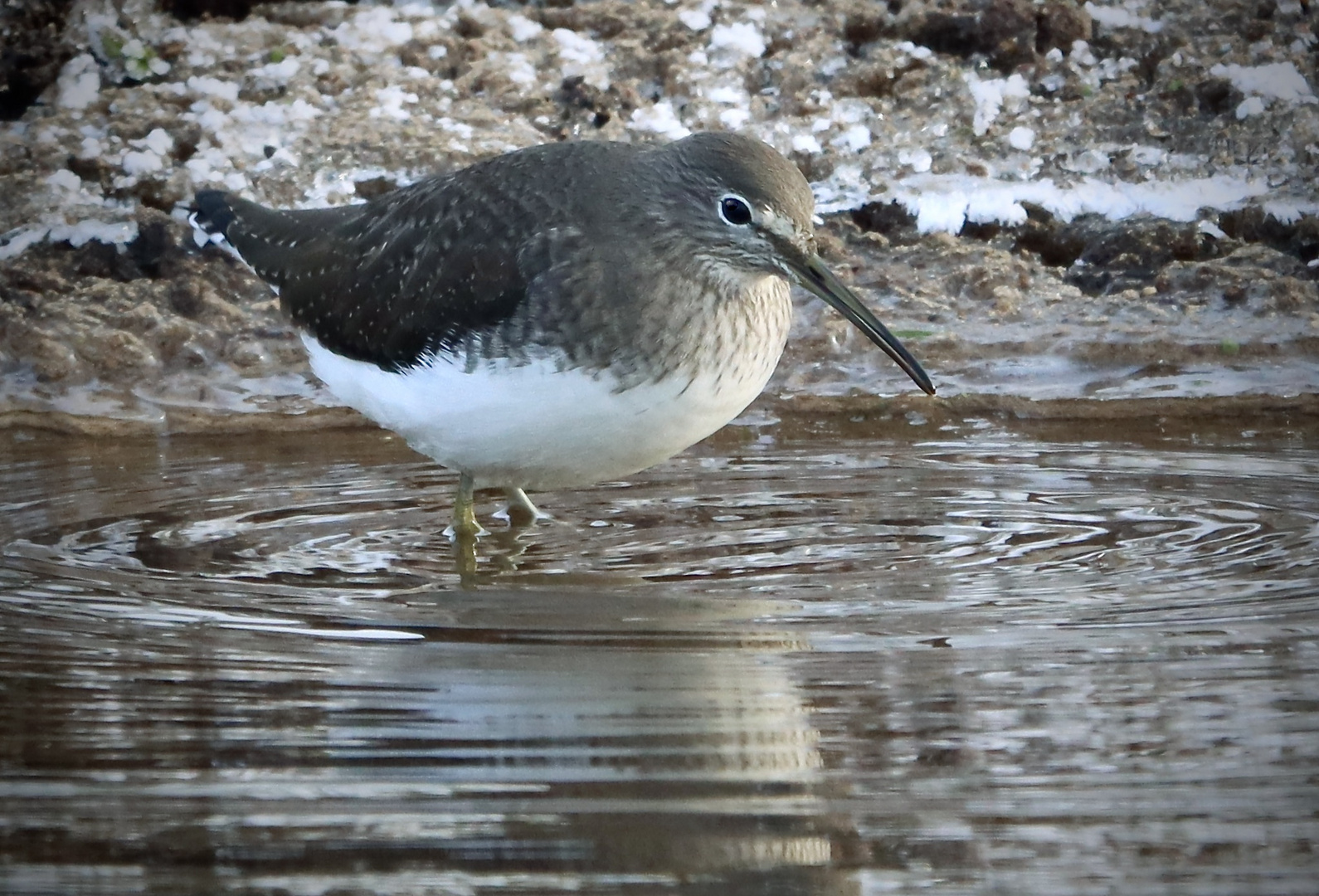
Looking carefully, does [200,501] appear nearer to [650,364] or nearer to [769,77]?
[650,364]

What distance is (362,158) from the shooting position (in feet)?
23.4

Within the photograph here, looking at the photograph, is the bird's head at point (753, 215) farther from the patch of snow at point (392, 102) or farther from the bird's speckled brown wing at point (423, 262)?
the patch of snow at point (392, 102)

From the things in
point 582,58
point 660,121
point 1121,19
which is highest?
point 1121,19

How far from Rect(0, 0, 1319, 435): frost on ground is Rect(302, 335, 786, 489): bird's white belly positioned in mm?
1608

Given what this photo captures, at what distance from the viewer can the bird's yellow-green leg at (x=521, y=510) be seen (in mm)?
5348

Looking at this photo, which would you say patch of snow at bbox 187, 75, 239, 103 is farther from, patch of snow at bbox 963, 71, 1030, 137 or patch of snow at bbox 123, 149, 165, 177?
patch of snow at bbox 963, 71, 1030, 137

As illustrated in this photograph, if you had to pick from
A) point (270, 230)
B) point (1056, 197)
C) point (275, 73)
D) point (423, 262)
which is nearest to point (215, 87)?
point (275, 73)

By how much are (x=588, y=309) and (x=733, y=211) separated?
493mm

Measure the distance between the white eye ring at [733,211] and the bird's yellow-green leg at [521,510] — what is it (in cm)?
116

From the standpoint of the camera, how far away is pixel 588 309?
4508mm

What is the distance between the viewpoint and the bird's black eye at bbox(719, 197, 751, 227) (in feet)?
15.3

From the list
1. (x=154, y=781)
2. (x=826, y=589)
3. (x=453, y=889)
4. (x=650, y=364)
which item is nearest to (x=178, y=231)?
(x=650, y=364)

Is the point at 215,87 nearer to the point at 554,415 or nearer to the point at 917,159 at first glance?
the point at 917,159

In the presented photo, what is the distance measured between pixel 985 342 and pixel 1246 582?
8.30 feet
